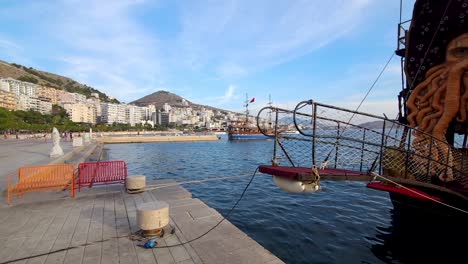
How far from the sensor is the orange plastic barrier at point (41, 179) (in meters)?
7.87

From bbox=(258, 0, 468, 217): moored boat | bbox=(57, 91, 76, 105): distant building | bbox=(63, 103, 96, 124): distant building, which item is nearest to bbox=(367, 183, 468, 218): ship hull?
bbox=(258, 0, 468, 217): moored boat

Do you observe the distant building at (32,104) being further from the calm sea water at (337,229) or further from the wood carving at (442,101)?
the wood carving at (442,101)

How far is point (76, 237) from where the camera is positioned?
16.4 feet

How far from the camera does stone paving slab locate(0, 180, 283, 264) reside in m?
4.20

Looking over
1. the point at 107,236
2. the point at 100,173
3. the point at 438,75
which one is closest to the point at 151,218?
the point at 107,236

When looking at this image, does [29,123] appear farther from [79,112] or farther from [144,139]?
[79,112]

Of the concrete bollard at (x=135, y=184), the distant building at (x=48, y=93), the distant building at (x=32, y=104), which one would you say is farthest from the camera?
the distant building at (x=48, y=93)

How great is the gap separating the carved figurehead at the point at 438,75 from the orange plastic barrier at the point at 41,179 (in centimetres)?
1180

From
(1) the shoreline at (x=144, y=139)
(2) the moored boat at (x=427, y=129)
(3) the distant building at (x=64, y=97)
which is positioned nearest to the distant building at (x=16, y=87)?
(3) the distant building at (x=64, y=97)

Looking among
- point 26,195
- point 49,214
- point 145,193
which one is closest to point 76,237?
point 49,214

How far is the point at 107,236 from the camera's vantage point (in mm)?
5047

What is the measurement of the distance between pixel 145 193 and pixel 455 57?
438 inches

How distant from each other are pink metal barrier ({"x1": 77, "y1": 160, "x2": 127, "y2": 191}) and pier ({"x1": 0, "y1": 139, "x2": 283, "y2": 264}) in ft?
5.11

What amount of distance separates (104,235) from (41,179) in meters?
5.45
